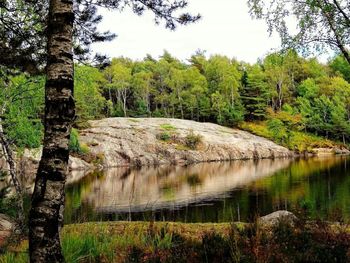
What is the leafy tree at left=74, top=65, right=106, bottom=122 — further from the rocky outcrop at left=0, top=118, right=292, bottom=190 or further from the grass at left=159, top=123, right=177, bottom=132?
the grass at left=159, top=123, right=177, bottom=132

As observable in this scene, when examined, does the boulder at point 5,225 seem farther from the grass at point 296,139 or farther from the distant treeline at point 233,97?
the grass at point 296,139

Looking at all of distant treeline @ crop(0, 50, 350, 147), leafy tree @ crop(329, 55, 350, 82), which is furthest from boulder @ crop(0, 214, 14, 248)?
leafy tree @ crop(329, 55, 350, 82)

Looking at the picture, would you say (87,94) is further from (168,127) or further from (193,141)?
(193,141)

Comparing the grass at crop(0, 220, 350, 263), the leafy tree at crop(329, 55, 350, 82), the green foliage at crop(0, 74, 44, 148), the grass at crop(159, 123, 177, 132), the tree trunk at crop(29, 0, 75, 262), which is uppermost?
the leafy tree at crop(329, 55, 350, 82)

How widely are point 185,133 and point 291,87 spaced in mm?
41667

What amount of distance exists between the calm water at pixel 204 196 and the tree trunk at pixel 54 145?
11.8 meters

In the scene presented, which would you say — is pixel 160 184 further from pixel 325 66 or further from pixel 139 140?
pixel 325 66

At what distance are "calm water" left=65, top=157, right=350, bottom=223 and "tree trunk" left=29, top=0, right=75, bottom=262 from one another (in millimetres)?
11840

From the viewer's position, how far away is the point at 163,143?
62.7 metres

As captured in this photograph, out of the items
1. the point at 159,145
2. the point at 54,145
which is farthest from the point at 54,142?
the point at 159,145

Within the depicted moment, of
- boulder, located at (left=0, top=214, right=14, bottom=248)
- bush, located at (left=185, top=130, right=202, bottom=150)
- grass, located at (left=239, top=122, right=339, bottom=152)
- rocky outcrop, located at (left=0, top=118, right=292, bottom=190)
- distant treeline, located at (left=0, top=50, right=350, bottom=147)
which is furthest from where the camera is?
distant treeline, located at (left=0, top=50, right=350, bottom=147)

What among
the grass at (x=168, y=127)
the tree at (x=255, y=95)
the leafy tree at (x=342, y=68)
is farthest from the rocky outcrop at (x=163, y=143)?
the leafy tree at (x=342, y=68)

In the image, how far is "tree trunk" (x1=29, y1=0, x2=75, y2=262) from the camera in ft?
14.6

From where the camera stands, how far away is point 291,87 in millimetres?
95750
